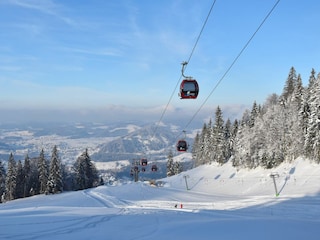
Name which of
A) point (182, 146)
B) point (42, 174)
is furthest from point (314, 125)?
point (42, 174)

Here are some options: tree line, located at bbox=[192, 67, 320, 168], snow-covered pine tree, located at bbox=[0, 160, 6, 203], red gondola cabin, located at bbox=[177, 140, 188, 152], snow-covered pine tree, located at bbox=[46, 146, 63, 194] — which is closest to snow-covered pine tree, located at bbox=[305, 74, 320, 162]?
tree line, located at bbox=[192, 67, 320, 168]

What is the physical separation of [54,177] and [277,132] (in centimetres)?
4870

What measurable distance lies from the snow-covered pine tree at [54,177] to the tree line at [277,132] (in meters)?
41.5

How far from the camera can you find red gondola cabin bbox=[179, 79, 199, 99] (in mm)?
21922

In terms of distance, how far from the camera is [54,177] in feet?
257

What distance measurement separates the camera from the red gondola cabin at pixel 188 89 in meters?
21.9

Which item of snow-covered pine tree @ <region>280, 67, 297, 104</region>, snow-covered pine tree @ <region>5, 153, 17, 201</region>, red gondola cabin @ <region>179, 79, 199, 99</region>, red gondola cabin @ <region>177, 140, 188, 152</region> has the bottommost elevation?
snow-covered pine tree @ <region>5, 153, 17, 201</region>

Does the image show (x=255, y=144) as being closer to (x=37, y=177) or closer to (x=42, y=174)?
(x=42, y=174)

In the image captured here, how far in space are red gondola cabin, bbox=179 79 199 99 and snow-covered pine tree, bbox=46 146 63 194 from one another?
60826mm

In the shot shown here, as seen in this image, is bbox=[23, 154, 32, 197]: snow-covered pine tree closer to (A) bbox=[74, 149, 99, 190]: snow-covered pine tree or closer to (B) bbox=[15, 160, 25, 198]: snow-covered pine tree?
(B) bbox=[15, 160, 25, 198]: snow-covered pine tree

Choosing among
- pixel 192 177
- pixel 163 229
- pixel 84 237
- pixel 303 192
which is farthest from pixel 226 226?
pixel 192 177

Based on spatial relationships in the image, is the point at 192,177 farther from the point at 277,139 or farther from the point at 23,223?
the point at 23,223

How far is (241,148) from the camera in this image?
82.6 m

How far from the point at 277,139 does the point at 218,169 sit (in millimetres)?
26923
